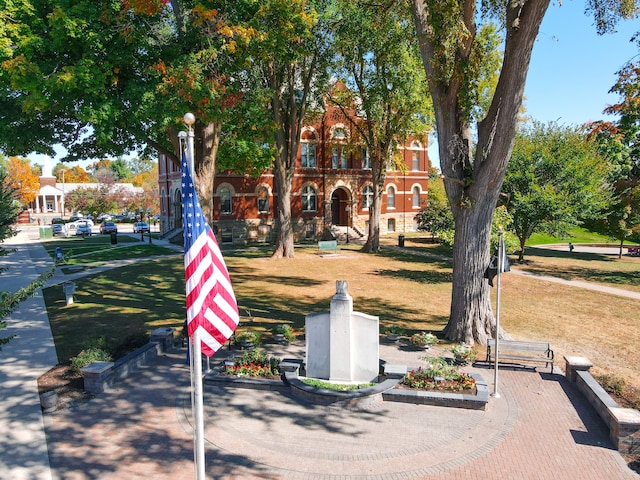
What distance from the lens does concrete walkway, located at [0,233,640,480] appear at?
6.80 meters

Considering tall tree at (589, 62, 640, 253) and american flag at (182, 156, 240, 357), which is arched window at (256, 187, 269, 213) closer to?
tall tree at (589, 62, 640, 253)

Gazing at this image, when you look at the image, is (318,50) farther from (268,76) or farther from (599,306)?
(599,306)

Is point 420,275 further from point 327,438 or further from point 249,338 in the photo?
point 327,438

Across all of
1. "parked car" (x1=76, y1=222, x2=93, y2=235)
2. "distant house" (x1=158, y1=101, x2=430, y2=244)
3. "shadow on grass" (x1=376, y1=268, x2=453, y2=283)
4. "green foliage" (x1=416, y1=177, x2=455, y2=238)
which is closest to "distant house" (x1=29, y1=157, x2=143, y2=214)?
"parked car" (x1=76, y1=222, x2=93, y2=235)

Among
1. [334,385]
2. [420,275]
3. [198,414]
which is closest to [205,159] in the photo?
[334,385]

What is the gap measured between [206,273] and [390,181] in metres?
41.4

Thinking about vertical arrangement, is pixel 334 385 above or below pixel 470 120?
below

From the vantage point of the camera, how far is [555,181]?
82.9 feet

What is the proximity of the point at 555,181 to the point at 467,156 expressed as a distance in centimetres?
1552

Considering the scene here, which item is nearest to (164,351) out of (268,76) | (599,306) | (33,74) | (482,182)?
(33,74)

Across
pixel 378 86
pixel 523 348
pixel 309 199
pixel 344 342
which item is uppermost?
pixel 378 86

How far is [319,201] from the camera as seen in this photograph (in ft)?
135

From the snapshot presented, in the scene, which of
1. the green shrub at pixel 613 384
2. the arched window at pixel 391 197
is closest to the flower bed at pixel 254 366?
the green shrub at pixel 613 384

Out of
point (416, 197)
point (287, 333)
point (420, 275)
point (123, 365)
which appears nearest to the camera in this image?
point (123, 365)
